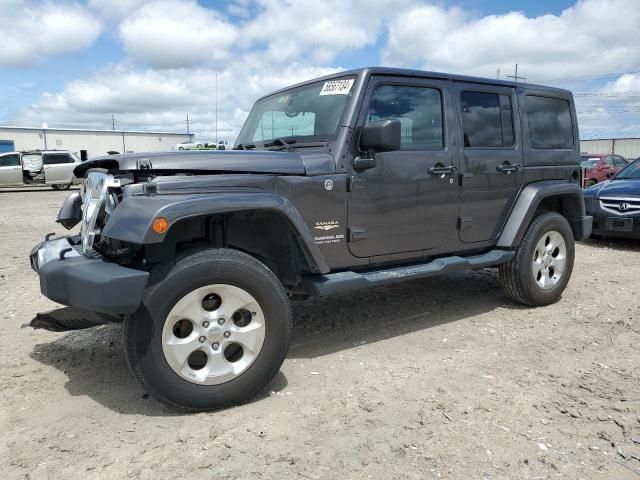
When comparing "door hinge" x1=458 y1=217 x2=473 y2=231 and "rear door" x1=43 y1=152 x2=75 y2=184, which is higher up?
"rear door" x1=43 y1=152 x2=75 y2=184

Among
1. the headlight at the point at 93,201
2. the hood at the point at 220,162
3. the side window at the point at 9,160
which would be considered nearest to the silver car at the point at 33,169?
the side window at the point at 9,160

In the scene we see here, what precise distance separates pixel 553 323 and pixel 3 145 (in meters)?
49.2

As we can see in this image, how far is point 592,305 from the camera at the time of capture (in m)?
5.25

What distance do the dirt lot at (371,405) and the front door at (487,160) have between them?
2.97 ft

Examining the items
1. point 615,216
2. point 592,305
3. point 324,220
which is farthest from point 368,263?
point 615,216

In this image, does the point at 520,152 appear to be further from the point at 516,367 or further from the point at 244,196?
the point at 244,196

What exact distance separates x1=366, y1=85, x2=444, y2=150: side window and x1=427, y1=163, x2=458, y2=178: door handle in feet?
0.52

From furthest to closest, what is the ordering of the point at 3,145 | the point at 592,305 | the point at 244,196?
1. the point at 3,145
2. the point at 592,305
3. the point at 244,196

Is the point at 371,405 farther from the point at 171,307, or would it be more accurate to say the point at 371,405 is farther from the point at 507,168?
the point at 507,168

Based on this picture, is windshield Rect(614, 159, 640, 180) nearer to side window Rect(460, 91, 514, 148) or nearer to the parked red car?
side window Rect(460, 91, 514, 148)

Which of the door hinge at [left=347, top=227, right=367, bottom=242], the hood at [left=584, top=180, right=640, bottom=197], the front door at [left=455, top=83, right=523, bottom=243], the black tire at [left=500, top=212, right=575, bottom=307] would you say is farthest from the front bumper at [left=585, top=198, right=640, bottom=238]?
the door hinge at [left=347, top=227, right=367, bottom=242]

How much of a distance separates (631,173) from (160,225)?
30.6 ft

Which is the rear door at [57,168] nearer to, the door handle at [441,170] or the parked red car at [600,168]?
the parked red car at [600,168]

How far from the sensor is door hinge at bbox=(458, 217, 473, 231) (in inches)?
176
